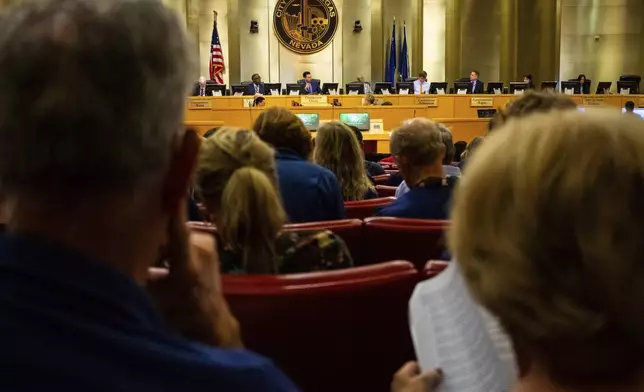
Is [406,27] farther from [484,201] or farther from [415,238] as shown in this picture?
[484,201]

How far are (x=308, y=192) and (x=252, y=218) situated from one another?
1.32m

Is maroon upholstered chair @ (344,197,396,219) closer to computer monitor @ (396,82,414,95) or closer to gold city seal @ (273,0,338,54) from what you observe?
computer monitor @ (396,82,414,95)

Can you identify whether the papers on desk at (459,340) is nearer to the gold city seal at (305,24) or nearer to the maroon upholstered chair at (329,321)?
the maroon upholstered chair at (329,321)

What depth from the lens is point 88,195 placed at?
28.0 inches

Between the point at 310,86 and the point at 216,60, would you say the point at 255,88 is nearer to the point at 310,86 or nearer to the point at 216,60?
the point at 310,86

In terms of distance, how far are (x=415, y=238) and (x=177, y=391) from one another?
78.3 inches

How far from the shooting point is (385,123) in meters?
12.0

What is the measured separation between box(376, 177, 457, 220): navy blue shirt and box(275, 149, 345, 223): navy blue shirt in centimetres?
35

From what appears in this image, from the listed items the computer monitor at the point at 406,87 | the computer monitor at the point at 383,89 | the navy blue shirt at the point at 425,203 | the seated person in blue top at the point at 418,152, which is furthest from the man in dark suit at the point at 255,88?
the navy blue shirt at the point at 425,203

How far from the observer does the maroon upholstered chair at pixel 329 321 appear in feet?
5.15

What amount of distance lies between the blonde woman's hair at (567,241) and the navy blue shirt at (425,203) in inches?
91.6

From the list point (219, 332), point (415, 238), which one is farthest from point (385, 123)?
point (219, 332)

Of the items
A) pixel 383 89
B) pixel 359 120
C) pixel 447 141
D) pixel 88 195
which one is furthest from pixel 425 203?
pixel 383 89

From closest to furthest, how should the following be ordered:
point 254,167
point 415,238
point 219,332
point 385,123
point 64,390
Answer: point 64,390
point 219,332
point 254,167
point 415,238
point 385,123
